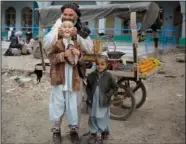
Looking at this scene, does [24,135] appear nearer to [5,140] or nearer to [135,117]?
[5,140]

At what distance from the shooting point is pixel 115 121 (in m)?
5.01

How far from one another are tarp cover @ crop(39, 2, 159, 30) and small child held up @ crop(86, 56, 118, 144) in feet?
4.50

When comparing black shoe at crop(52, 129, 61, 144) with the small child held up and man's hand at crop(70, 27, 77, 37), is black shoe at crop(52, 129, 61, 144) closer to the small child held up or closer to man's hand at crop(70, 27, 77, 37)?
the small child held up

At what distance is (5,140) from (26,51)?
34.2 ft

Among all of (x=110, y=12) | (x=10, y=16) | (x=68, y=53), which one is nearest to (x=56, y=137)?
(x=68, y=53)

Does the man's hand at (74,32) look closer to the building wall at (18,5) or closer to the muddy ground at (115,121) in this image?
the muddy ground at (115,121)

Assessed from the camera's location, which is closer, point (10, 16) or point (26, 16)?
point (26, 16)

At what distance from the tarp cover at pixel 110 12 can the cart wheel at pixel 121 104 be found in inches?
39.9

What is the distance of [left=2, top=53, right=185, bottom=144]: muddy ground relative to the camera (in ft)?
14.3

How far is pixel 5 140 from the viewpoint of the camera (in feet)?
13.9

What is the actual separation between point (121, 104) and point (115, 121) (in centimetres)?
44

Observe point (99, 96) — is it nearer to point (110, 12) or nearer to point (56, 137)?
point (56, 137)

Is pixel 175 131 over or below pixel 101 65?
below

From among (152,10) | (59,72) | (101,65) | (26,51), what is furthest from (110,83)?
(26,51)
